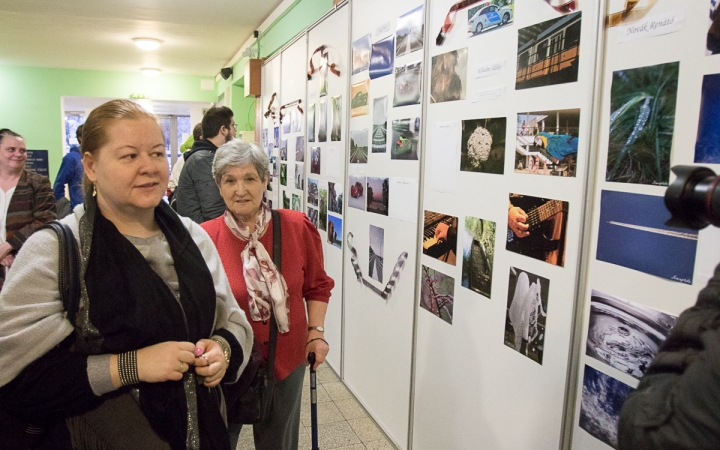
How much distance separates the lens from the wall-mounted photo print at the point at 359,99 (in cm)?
270

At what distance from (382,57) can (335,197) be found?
102cm

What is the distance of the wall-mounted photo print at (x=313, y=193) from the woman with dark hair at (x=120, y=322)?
234cm

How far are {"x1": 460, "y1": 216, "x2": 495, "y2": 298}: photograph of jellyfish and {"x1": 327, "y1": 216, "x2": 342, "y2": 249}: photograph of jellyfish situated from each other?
4.64 feet

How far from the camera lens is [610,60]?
4.08 ft

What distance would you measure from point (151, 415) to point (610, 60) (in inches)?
54.6

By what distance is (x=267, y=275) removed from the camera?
5.46ft

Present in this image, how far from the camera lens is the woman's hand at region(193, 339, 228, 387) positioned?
1152 millimetres

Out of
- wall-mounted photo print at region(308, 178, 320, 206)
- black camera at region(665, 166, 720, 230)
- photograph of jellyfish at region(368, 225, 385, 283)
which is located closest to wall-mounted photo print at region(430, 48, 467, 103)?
photograph of jellyfish at region(368, 225, 385, 283)

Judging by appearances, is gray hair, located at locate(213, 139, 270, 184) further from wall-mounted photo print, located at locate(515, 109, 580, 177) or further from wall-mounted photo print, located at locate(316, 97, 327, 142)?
wall-mounted photo print, located at locate(316, 97, 327, 142)

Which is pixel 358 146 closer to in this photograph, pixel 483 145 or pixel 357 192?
pixel 357 192

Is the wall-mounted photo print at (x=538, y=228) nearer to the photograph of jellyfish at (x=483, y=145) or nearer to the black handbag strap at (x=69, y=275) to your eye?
the photograph of jellyfish at (x=483, y=145)

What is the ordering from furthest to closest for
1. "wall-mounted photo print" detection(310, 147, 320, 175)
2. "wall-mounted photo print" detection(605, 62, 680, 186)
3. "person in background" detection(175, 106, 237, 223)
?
"wall-mounted photo print" detection(310, 147, 320, 175) < "person in background" detection(175, 106, 237, 223) < "wall-mounted photo print" detection(605, 62, 680, 186)

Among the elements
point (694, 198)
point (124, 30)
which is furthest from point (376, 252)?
point (124, 30)

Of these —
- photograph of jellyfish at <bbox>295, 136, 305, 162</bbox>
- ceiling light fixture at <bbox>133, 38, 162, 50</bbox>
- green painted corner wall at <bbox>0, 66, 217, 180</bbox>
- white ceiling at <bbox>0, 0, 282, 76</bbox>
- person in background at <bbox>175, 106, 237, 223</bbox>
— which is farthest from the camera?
green painted corner wall at <bbox>0, 66, 217, 180</bbox>
